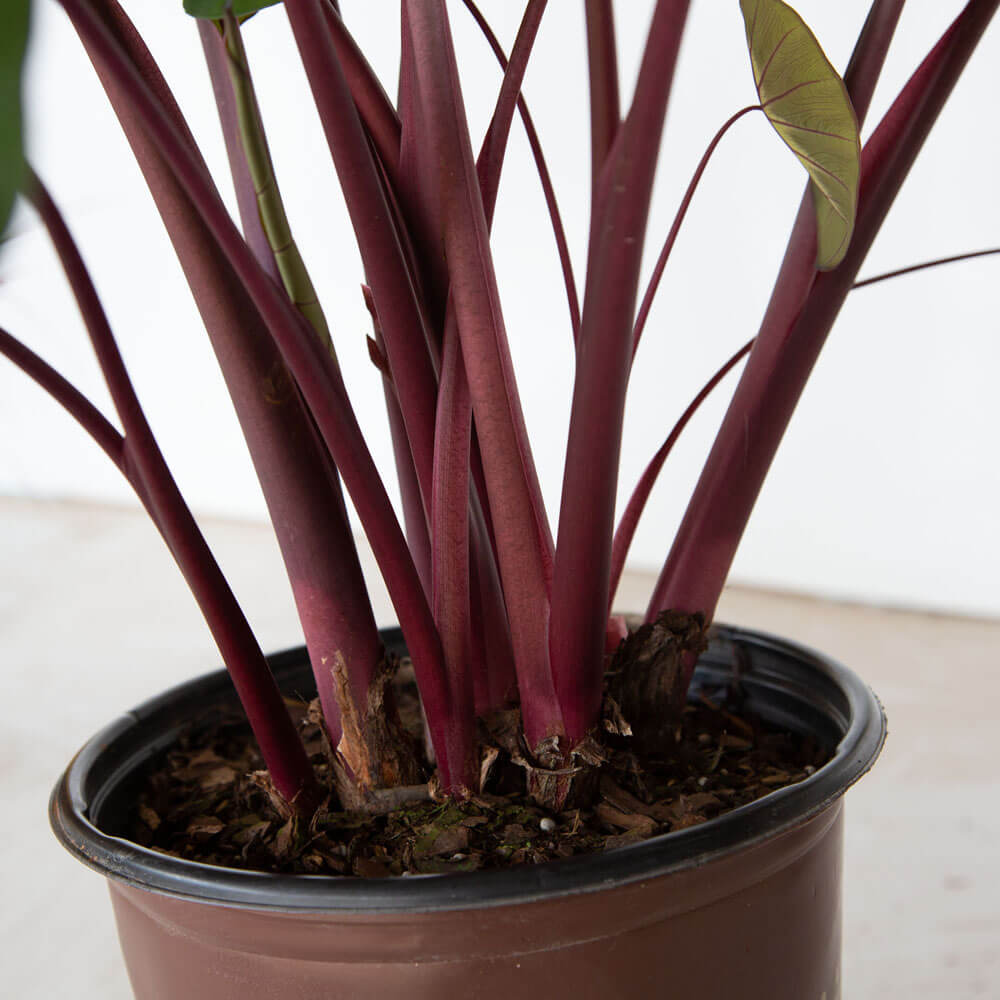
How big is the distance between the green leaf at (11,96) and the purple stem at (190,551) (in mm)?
175

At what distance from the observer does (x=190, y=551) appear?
1.37ft

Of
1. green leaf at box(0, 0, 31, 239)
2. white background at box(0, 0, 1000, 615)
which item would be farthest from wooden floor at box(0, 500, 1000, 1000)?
green leaf at box(0, 0, 31, 239)

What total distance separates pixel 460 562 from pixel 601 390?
11 centimetres

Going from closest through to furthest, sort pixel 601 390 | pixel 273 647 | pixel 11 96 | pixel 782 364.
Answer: pixel 11 96 → pixel 601 390 → pixel 782 364 → pixel 273 647

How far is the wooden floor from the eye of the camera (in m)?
0.84

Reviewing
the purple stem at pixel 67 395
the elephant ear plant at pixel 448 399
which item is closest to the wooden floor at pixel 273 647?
the elephant ear plant at pixel 448 399

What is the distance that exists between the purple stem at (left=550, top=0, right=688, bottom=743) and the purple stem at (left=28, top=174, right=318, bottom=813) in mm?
123

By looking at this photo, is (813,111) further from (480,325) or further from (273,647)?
(273,647)

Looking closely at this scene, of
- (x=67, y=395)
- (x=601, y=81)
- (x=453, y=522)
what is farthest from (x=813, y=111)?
(x=67, y=395)

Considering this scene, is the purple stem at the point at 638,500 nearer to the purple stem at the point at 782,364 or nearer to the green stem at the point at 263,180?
the purple stem at the point at 782,364

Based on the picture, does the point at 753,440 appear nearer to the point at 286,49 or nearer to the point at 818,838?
the point at 818,838

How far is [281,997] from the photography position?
36cm

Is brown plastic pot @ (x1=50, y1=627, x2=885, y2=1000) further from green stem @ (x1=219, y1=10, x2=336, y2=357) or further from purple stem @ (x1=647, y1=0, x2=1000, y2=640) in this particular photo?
green stem @ (x1=219, y1=10, x2=336, y2=357)

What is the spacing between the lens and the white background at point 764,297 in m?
1.62
